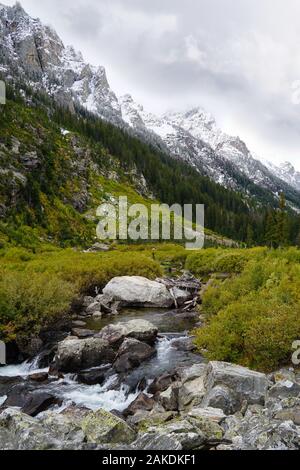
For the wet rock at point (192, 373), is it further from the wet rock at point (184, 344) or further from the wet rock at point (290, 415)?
the wet rock at point (290, 415)

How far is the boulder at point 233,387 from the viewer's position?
1669 centimetres

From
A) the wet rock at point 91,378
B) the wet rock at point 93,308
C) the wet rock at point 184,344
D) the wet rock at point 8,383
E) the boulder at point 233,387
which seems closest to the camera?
the boulder at point 233,387

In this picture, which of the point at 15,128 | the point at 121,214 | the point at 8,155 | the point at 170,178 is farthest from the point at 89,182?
the point at 170,178

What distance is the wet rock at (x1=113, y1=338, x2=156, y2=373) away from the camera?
78.6 ft

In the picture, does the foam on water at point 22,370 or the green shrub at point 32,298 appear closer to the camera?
the foam on water at point 22,370

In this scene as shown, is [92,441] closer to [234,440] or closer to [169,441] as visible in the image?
[169,441]

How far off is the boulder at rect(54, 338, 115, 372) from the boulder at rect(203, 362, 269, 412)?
861cm

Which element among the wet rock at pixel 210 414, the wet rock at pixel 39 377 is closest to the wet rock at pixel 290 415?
the wet rock at pixel 210 414

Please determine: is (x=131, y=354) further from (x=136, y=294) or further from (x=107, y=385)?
(x=136, y=294)

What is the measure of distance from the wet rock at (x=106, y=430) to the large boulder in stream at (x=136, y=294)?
27.5 meters

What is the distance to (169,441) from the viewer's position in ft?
39.6

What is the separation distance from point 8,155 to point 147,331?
2828 inches

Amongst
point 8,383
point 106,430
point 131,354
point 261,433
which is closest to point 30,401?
point 8,383

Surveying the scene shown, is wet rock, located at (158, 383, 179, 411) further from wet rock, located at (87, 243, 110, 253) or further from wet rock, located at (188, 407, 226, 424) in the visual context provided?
wet rock, located at (87, 243, 110, 253)
